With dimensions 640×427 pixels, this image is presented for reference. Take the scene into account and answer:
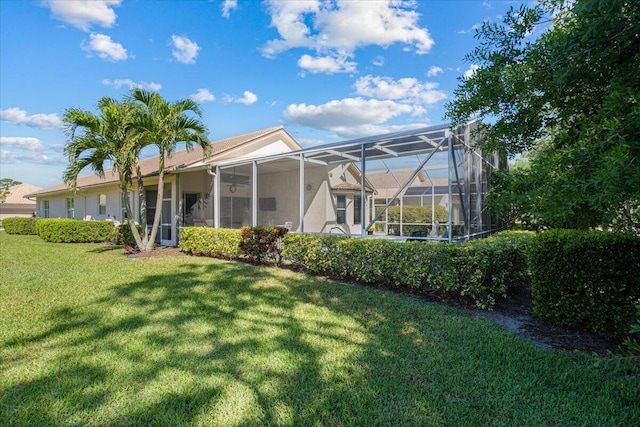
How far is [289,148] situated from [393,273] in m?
11.8

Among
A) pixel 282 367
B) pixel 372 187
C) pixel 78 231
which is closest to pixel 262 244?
→ pixel 282 367

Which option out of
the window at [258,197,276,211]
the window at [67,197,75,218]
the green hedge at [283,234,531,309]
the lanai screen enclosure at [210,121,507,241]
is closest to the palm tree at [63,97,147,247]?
the lanai screen enclosure at [210,121,507,241]

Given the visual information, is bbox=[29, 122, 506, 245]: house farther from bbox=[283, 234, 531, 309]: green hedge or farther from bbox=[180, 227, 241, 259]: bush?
bbox=[283, 234, 531, 309]: green hedge

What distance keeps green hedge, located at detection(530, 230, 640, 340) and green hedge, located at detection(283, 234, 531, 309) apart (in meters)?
0.75

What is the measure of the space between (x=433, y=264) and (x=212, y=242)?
756 cm

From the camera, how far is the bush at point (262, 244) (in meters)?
9.17

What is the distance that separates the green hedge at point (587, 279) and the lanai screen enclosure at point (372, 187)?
3275 mm

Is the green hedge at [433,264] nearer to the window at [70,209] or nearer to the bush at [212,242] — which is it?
the bush at [212,242]

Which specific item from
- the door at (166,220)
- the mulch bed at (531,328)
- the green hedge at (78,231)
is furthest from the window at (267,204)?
the mulch bed at (531,328)

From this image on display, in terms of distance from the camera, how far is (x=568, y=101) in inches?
108

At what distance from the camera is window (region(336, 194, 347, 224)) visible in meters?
→ 17.0

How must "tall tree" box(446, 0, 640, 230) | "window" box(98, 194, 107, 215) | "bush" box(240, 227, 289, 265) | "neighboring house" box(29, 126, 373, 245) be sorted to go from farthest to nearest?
"window" box(98, 194, 107, 215) → "neighboring house" box(29, 126, 373, 245) → "bush" box(240, 227, 289, 265) → "tall tree" box(446, 0, 640, 230)

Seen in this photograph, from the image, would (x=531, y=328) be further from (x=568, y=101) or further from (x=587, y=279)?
(x=568, y=101)

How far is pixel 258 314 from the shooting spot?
509cm
